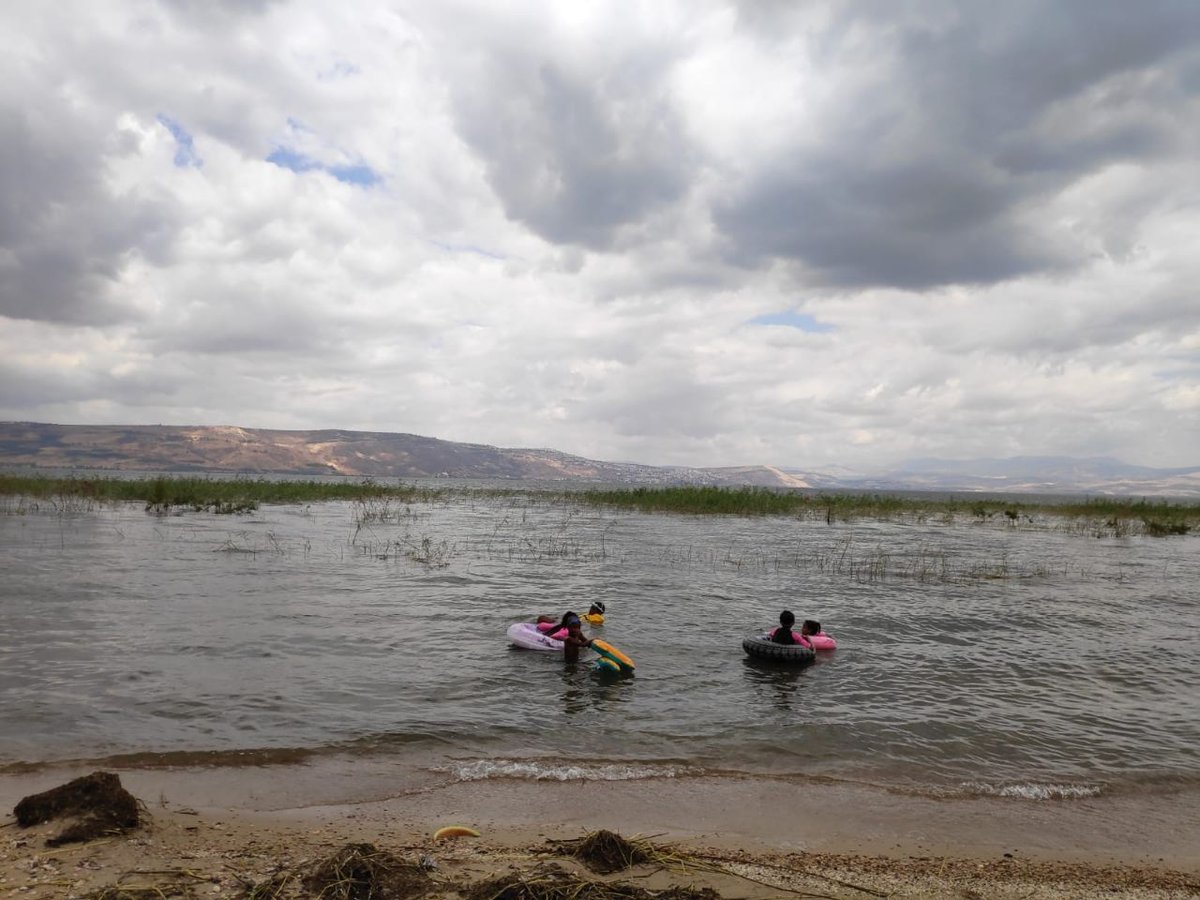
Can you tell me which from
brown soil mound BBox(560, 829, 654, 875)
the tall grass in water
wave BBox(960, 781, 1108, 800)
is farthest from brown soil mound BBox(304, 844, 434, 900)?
the tall grass in water

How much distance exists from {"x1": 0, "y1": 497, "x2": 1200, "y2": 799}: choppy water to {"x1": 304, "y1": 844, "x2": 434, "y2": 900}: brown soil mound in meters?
2.88

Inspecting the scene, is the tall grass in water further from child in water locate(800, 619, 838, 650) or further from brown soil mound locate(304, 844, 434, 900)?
brown soil mound locate(304, 844, 434, 900)

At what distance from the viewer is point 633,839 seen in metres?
6.34

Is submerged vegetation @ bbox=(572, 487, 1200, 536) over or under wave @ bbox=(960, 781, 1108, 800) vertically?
over

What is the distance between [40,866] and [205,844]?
1138 millimetres

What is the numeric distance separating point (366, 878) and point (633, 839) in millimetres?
2332

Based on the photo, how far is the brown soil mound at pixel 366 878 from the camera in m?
5.09

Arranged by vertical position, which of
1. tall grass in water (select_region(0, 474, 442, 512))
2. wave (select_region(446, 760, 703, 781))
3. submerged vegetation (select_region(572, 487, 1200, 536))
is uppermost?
submerged vegetation (select_region(572, 487, 1200, 536))

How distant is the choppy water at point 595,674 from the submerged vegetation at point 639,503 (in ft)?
61.2

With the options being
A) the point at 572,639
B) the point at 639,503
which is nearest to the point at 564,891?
the point at 572,639

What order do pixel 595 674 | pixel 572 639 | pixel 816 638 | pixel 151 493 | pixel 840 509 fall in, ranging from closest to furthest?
1. pixel 595 674
2. pixel 572 639
3. pixel 816 638
4. pixel 151 493
5. pixel 840 509

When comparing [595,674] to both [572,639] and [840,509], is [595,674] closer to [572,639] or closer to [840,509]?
[572,639]

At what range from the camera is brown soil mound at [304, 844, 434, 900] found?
5.09m

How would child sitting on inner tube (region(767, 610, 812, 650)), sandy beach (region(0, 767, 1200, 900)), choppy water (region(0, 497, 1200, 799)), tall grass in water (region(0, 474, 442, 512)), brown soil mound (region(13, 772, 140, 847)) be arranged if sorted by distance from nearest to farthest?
1. sandy beach (region(0, 767, 1200, 900))
2. brown soil mound (region(13, 772, 140, 847))
3. choppy water (region(0, 497, 1200, 799))
4. child sitting on inner tube (region(767, 610, 812, 650))
5. tall grass in water (region(0, 474, 442, 512))
